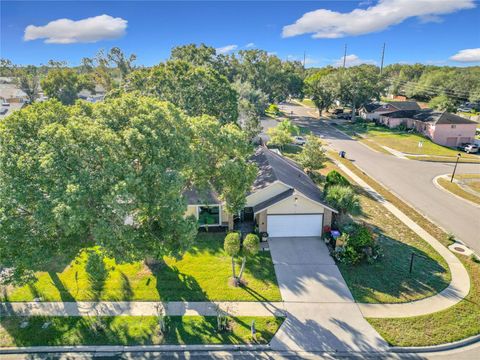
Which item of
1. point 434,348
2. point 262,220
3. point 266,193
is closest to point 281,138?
point 266,193

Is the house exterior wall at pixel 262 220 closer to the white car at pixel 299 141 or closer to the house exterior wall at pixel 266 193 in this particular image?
the house exterior wall at pixel 266 193

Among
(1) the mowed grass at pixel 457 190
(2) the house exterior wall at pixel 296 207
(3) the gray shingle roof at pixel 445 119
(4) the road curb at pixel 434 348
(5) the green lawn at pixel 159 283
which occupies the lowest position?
(4) the road curb at pixel 434 348

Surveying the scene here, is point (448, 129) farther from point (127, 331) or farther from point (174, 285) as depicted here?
point (127, 331)

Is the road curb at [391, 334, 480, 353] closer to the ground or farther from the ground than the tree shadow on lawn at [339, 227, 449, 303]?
closer to the ground

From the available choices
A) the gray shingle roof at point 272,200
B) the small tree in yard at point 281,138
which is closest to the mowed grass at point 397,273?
the gray shingle roof at point 272,200

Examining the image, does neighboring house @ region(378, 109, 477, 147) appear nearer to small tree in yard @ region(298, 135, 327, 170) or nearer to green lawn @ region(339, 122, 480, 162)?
green lawn @ region(339, 122, 480, 162)

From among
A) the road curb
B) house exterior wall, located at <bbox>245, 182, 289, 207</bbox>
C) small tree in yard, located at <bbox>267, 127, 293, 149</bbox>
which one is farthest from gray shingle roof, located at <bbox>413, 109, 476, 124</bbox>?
the road curb
